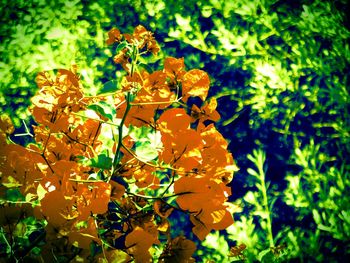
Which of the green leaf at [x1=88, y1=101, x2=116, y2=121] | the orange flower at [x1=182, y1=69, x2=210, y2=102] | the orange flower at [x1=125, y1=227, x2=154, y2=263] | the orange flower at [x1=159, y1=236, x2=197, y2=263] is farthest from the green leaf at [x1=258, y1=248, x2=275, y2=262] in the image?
the green leaf at [x1=88, y1=101, x2=116, y2=121]

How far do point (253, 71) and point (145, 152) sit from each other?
1.24 meters

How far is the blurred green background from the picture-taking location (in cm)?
158

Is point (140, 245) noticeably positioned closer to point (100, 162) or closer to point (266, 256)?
point (100, 162)

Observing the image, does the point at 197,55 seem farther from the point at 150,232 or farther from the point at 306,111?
the point at 150,232

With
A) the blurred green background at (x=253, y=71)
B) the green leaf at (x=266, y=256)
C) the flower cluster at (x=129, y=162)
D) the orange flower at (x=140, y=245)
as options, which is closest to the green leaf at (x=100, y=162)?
the flower cluster at (x=129, y=162)

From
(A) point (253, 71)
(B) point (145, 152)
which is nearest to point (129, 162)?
(B) point (145, 152)

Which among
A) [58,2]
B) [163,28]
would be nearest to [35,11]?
[58,2]

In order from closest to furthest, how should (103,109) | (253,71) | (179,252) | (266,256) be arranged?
1. (103,109)
2. (179,252)
3. (266,256)
4. (253,71)

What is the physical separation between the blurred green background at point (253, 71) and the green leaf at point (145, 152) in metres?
0.97

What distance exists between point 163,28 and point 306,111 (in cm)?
106

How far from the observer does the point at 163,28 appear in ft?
6.03

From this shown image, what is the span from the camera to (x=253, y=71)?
171 centimetres

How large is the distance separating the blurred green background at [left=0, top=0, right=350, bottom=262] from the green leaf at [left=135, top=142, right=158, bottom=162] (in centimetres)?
97

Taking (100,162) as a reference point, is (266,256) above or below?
below
